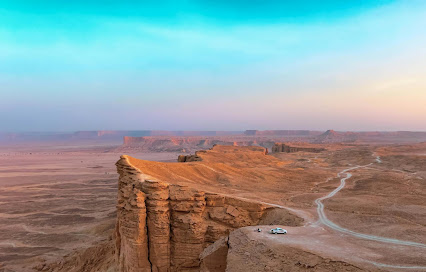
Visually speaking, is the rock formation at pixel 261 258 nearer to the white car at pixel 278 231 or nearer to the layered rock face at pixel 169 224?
the white car at pixel 278 231

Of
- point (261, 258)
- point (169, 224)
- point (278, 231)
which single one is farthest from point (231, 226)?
point (261, 258)

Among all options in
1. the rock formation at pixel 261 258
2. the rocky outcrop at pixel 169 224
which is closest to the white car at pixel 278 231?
the rock formation at pixel 261 258

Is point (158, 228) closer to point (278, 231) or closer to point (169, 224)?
point (169, 224)

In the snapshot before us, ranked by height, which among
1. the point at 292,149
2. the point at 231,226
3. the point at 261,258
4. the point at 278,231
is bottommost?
the point at 292,149

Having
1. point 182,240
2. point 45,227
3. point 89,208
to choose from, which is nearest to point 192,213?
point 182,240

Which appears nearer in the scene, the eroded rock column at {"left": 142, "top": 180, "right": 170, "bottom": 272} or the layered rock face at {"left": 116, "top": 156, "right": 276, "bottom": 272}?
the layered rock face at {"left": 116, "top": 156, "right": 276, "bottom": 272}

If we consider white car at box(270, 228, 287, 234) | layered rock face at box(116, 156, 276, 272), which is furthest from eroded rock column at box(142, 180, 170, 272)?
white car at box(270, 228, 287, 234)

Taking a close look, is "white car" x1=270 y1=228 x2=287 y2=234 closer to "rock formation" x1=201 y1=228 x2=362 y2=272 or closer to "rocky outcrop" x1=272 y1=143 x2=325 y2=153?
"rock formation" x1=201 y1=228 x2=362 y2=272

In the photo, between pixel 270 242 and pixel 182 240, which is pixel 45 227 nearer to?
pixel 182 240
